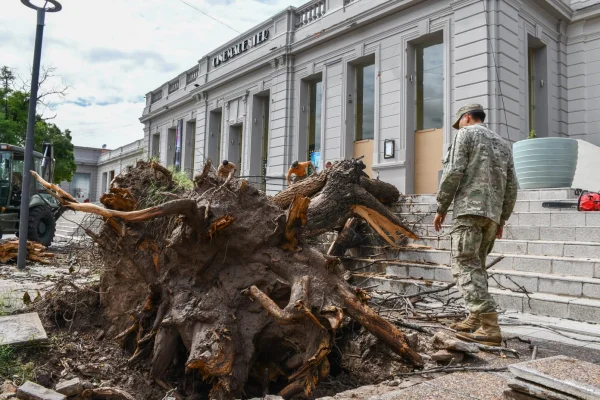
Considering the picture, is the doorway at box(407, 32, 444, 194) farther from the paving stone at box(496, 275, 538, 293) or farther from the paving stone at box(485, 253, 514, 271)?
the paving stone at box(496, 275, 538, 293)

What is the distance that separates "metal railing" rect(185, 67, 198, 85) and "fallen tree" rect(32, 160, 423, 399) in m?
23.3

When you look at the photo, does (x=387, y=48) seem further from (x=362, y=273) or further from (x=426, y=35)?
(x=362, y=273)

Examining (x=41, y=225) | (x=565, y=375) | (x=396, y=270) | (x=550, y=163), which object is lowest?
(x=565, y=375)

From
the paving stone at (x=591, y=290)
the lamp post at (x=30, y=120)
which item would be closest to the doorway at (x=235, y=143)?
the lamp post at (x=30, y=120)

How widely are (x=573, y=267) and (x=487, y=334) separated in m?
2.59

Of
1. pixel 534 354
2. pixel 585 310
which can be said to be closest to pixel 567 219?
pixel 585 310

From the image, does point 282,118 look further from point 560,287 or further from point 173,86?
point 560,287

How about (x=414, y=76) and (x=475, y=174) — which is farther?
(x=414, y=76)

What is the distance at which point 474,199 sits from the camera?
4.18 m

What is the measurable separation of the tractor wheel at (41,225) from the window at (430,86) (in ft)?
37.5

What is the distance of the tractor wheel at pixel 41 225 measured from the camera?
11.8 metres

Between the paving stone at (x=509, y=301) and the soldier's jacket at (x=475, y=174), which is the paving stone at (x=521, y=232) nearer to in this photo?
the paving stone at (x=509, y=301)

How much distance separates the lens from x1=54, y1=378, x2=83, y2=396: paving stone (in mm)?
3000

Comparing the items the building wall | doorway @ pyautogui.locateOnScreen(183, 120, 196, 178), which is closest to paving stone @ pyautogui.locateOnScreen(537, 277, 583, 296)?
the building wall
